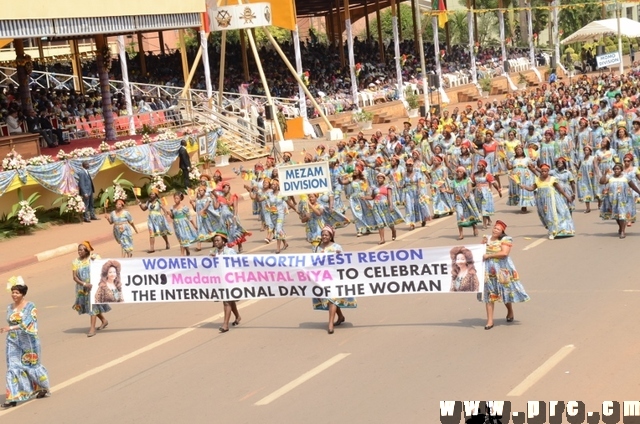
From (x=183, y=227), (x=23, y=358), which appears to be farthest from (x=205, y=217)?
(x=23, y=358)

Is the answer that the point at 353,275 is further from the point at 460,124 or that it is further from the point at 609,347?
the point at 460,124

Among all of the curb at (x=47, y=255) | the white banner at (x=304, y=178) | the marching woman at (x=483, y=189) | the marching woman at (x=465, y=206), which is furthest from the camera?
the curb at (x=47, y=255)

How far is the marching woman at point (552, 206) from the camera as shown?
20.3m

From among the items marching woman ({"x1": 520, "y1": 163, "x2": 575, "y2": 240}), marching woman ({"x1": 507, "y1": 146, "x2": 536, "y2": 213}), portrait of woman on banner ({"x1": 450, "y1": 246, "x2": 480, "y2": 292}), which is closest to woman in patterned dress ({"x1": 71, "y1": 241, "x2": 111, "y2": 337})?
portrait of woman on banner ({"x1": 450, "y1": 246, "x2": 480, "y2": 292})

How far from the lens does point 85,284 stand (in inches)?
618

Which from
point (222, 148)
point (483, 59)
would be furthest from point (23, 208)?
point (483, 59)

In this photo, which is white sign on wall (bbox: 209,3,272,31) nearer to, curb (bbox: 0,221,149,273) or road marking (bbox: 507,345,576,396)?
curb (bbox: 0,221,149,273)

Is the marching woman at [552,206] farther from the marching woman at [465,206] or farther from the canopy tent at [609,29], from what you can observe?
the canopy tent at [609,29]

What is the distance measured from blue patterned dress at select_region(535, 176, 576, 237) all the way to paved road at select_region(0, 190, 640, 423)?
1.78 m

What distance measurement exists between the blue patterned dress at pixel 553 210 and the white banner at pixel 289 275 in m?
6.35

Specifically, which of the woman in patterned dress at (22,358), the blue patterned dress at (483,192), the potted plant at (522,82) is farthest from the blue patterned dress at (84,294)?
the potted plant at (522,82)

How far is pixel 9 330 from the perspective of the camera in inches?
497

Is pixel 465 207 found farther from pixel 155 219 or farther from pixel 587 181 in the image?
pixel 155 219

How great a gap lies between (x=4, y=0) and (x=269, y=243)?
32.8ft
